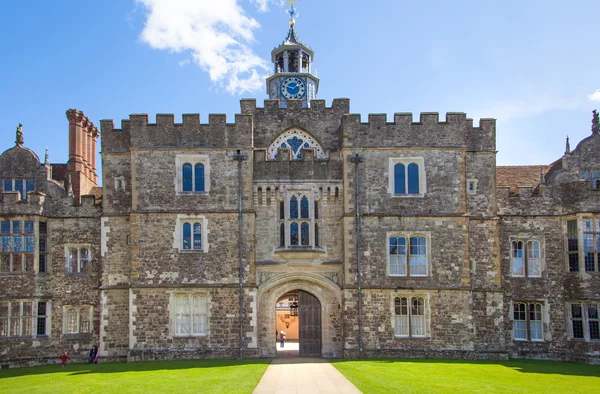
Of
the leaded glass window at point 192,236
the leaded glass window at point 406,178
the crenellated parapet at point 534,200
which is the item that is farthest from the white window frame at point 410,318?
the leaded glass window at point 192,236

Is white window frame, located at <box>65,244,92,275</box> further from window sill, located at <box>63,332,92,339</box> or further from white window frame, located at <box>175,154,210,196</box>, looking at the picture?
white window frame, located at <box>175,154,210,196</box>

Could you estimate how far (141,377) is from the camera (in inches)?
977

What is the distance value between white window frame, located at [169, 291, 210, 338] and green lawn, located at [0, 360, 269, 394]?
1.64m

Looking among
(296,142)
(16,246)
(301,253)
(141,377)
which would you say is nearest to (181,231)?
(301,253)

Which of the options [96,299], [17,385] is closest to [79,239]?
[96,299]

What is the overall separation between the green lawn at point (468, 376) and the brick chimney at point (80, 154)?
55.1 feet

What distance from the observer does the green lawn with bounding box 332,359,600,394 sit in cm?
2145

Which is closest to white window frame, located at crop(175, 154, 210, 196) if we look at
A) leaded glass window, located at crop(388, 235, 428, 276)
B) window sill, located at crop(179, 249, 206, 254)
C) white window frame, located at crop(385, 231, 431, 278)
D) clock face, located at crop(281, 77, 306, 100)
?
window sill, located at crop(179, 249, 206, 254)

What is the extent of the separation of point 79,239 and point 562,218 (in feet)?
73.7

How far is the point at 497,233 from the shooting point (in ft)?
108

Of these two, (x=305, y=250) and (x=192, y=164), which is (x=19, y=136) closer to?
(x=192, y=164)

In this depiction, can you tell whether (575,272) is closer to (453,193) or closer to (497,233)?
(497,233)

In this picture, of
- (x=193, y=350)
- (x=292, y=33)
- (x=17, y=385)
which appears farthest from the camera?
(x=292, y=33)

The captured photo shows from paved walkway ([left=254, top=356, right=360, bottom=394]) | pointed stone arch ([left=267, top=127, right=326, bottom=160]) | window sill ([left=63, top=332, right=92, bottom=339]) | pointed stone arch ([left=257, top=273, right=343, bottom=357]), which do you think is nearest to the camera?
paved walkway ([left=254, top=356, right=360, bottom=394])
